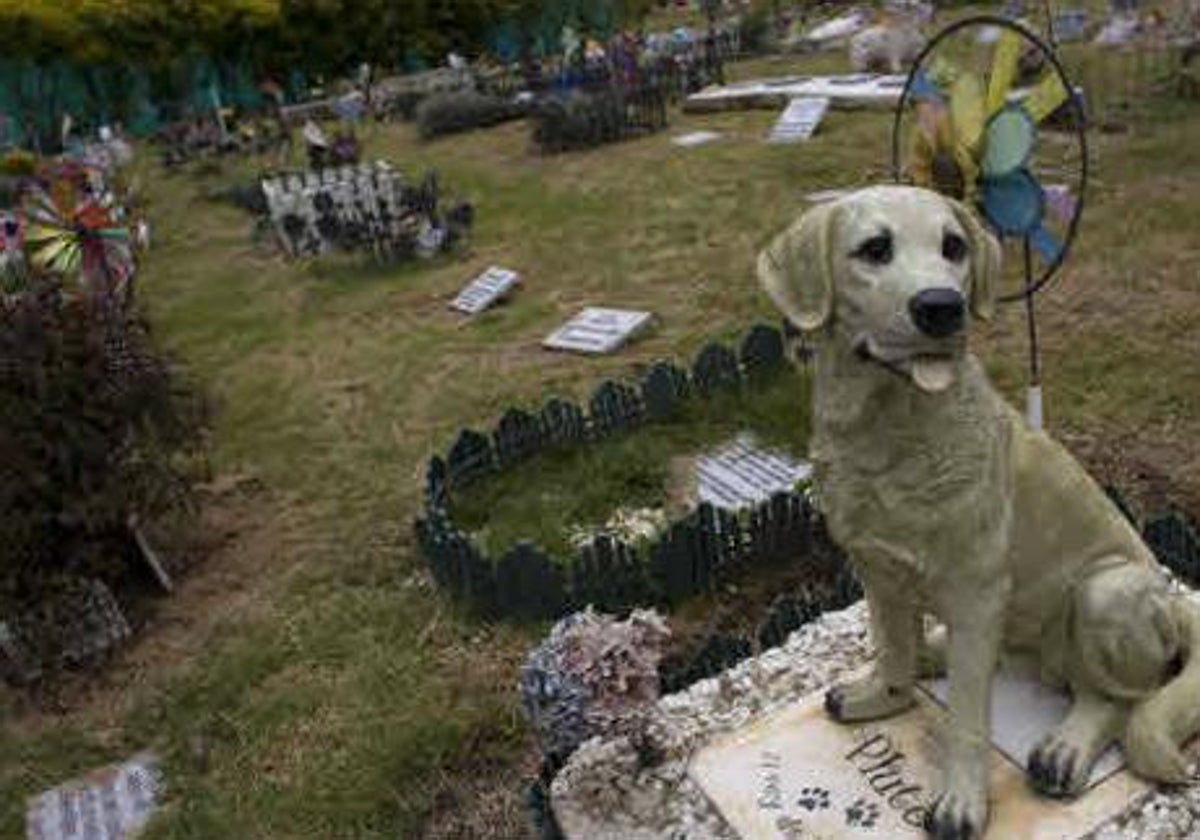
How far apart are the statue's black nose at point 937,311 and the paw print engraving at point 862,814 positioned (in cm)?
179

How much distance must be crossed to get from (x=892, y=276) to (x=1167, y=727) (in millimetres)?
1822

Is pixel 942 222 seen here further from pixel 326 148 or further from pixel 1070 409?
pixel 326 148

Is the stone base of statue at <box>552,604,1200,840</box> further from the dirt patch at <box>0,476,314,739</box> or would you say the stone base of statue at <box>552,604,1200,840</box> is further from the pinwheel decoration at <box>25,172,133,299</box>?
the pinwheel decoration at <box>25,172,133,299</box>

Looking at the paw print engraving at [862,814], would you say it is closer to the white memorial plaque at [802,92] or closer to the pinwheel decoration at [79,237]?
the pinwheel decoration at [79,237]

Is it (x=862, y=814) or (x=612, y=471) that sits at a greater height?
(x=862, y=814)

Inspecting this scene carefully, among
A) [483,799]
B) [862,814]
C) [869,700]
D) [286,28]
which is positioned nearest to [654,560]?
[483,799]

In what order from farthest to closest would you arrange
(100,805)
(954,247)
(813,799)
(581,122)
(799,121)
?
(581,122), (799,121), (100,805), (813,799), (954,247)

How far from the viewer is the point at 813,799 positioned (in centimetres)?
407

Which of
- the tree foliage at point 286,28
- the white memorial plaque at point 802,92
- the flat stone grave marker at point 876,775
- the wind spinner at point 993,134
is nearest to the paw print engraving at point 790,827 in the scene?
the flat stone grave marker at point 876,775

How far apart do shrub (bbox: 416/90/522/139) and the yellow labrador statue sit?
20088 mm

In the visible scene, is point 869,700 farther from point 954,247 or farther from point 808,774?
point 954,247

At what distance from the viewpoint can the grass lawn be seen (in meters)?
5.70

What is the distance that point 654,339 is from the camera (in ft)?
33.9

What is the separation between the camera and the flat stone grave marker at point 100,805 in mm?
5574
